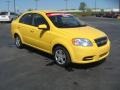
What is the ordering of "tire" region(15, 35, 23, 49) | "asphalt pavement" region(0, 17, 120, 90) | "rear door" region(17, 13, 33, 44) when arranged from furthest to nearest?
"tire" region(15, 35, 23, 49)
"rear door" region(17, 13, 33, 44)
"asphalt pavement" region(0, 17, 120, 90)

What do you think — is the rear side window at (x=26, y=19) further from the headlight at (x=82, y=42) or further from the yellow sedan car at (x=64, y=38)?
the headlight at (x=82, y=42)

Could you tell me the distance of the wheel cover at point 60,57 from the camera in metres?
8.20

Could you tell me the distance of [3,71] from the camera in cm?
776

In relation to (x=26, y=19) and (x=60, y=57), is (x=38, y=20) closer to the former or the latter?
(x=26, y=19)

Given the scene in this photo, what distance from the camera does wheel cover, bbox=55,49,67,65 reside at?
8203 millimetres

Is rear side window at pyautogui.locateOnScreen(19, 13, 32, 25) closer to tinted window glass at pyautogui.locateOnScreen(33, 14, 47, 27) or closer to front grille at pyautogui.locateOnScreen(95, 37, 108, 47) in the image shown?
tinted window glass at pyautogui.locateOnScreen(33, 14, 47, 27)

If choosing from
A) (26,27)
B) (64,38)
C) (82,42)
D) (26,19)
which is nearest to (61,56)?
(64,38)

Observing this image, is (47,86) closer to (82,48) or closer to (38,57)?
(82,48)

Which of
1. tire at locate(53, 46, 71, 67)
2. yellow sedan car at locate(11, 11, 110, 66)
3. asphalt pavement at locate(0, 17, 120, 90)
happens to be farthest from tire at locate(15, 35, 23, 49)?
tire at locate(53, 46, 71, 67)

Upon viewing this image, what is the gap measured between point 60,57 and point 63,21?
4.55 feet

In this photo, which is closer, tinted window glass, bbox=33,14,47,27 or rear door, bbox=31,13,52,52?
rear door, bbox=31,13,52,52

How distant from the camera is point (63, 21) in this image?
9039mm

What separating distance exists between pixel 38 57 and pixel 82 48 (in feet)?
7.97

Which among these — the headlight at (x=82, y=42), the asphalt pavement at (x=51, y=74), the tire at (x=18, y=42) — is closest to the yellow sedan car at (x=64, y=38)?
the headlight at (x=82, y=42)
